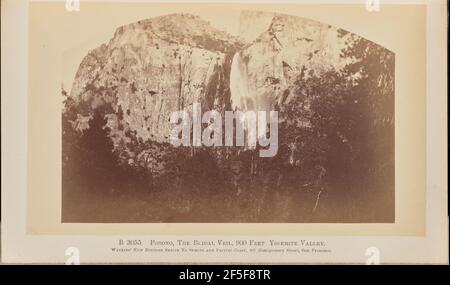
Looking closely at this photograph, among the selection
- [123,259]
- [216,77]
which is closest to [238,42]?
[216,77]

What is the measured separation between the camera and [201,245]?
131cm

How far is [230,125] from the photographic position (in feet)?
4.26

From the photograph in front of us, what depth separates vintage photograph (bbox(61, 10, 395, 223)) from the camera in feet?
4.25

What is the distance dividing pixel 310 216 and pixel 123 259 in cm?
50

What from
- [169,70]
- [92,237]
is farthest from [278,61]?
[92,237]

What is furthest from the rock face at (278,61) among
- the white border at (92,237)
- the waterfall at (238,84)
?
the white border at (92,237)

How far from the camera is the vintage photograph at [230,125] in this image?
1296 millimetres

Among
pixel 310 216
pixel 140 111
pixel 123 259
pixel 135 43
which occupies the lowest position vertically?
pixel 123 259

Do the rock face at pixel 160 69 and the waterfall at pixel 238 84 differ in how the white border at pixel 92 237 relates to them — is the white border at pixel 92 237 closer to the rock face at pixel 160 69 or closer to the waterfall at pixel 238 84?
the rock face at pixel 160 69

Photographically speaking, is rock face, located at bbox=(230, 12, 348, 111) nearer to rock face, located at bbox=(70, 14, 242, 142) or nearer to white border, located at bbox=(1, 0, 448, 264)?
rock face, located at bbox=(70, 14, 242, 142)

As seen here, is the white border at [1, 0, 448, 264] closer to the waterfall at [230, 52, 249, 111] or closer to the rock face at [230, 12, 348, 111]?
the rock face at [230, 12, 348, 111]

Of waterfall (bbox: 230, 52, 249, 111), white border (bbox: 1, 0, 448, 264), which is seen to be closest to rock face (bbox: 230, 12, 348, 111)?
waterfall (bbox: 230, 52, 249, 111)

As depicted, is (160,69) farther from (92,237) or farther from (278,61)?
(92,237)

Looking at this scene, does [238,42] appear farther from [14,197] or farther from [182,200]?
[14,197]
